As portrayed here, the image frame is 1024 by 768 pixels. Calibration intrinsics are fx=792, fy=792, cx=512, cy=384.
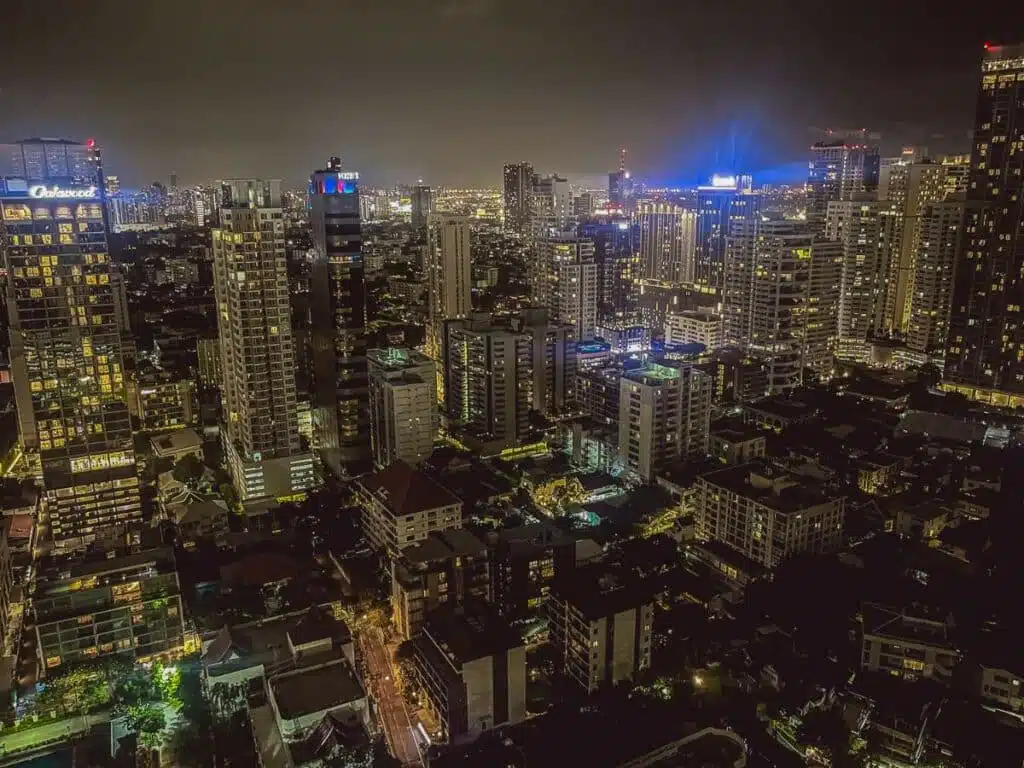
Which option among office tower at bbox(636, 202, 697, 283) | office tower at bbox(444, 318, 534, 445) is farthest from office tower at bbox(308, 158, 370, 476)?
office tower at bbox(636, 202, 697, 283)

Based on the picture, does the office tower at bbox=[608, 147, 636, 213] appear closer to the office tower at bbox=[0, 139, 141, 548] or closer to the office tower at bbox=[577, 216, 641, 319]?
the office tower at bbox=[577, 216, 641, 319]

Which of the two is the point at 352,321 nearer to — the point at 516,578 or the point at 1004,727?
the point at 516,578

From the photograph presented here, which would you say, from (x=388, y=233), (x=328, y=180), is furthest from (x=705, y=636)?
(x=388, y=233)

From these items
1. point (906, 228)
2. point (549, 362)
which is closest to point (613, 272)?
point (906, 228)

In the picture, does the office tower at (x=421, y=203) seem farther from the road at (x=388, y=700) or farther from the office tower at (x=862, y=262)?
the road at (x=388, y=700)

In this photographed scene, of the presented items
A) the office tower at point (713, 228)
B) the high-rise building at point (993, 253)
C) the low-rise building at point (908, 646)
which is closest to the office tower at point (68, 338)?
the low-rise building at point (908, 646)

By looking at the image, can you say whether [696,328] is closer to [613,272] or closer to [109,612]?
[613,272]
